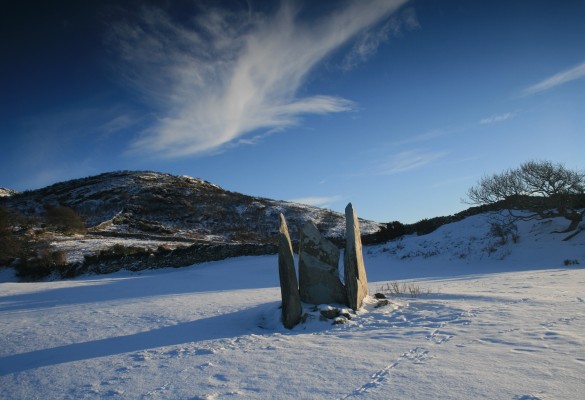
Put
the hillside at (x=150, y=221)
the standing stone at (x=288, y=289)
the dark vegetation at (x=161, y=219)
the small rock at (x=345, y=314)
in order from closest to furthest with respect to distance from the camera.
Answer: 1. the standing stone at (x=288, y=289)
2. the small rock at (x=345, y=314)
3. the dark vegetation at (x=161, y=219)
4. the hillside at (x=150, y=221)

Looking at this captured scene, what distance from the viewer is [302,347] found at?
229 inches

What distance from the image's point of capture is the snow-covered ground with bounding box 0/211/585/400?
4105 mm

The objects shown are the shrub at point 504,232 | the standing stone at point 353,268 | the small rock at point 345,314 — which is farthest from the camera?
the shrub at point 504,232

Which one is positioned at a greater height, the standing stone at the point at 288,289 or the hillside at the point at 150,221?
the hillside at the point at 150,221

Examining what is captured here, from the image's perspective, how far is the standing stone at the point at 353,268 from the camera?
8.12m

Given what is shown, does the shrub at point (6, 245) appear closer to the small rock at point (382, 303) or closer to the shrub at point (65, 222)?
the shrub at point (65, 222)

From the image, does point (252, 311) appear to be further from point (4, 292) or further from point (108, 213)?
point (108, 213)

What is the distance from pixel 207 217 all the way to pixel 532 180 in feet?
116

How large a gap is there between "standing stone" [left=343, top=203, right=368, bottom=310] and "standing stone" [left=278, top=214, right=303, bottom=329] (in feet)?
4.30

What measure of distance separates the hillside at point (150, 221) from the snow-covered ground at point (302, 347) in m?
11.0

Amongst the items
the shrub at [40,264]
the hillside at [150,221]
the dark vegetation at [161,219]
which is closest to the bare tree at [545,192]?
the dark vegetation at [161,219]

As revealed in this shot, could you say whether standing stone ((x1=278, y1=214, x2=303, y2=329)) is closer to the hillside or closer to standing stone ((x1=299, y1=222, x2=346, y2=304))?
standing stone ((x1=299, y1=222, x2=346, y2=304))

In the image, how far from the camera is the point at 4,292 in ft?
47.2

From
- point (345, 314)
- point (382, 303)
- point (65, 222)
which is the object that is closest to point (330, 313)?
point (345, 314)
